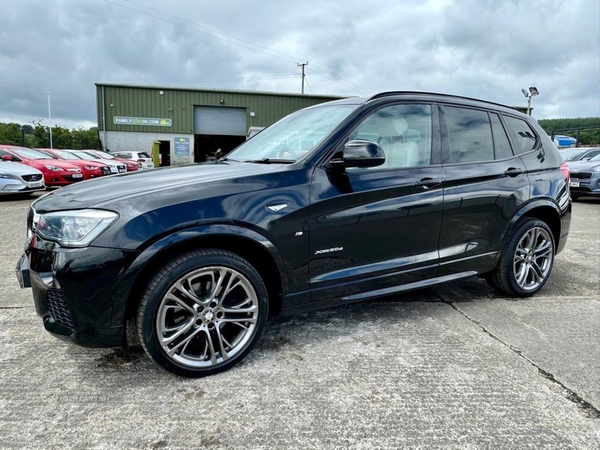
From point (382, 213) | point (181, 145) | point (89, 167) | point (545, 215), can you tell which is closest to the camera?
point (382, 213)

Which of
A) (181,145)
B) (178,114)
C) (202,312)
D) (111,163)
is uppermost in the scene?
(178,114)

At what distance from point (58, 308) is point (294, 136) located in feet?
6.14

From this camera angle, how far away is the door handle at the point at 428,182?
118 inches

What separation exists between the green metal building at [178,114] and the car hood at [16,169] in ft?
63.5

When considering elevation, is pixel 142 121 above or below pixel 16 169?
above

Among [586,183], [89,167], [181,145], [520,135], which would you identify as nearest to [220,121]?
[181,145]

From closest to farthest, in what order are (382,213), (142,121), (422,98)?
(382,213) < (422,98) < (142,121)

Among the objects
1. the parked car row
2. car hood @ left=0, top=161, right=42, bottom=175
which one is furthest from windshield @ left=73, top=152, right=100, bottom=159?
car hood @ left=0, top=161, right=42, bottom=175

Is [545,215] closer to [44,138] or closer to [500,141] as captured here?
[500,141]

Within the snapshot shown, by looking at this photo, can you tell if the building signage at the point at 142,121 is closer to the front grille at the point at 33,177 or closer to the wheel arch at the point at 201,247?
the front grille at the point at 33,177

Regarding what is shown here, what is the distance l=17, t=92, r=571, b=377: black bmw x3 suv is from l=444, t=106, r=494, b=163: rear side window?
0.5 inches

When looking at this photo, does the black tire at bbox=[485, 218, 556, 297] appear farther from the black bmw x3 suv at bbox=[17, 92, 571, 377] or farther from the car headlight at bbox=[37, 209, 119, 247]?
the car headlight at bbox=[37, 209, 119, 247]

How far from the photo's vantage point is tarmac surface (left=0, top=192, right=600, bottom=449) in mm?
1922

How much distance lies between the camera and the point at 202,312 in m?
2.37
